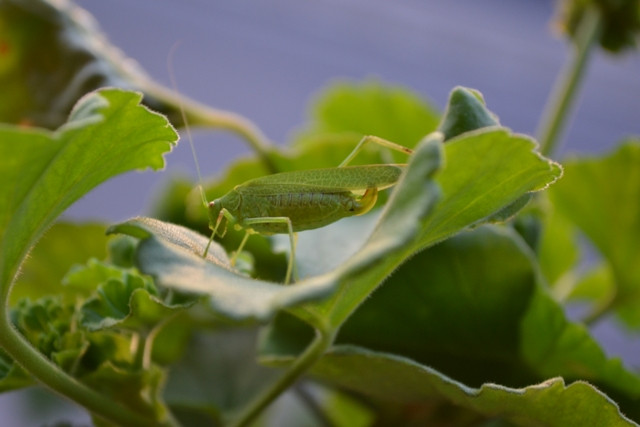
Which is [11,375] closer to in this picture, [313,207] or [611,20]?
[313,207]

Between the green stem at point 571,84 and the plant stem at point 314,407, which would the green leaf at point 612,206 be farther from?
the plant stem at point 314,407

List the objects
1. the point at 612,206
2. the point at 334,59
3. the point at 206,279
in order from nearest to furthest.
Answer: the point at 206,279
the point at 612,206
the point at 334,59

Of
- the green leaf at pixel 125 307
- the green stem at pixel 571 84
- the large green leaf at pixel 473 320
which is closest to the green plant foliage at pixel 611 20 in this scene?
the green stem at pixel 571 84

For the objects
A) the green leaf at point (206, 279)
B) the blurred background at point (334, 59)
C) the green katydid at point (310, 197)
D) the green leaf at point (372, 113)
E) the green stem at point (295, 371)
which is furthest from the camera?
the blurred background at point (334, 59)

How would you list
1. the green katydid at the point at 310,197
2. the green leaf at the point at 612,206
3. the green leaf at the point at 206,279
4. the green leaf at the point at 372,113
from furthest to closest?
1. the green leaf at the point at 372,113
2. the green leaf at the point at 612,206
3. the green katydid at the point at 310,197
4. the green leaf at the point at 206,279

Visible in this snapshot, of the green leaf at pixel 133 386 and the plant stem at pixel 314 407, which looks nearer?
the green leaf at pixel 133 386

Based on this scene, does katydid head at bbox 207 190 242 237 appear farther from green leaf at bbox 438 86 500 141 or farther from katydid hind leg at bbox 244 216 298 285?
green leaf at bbox 438 86 500 141

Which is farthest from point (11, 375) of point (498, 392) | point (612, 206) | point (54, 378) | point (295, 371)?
point (612, 206)
